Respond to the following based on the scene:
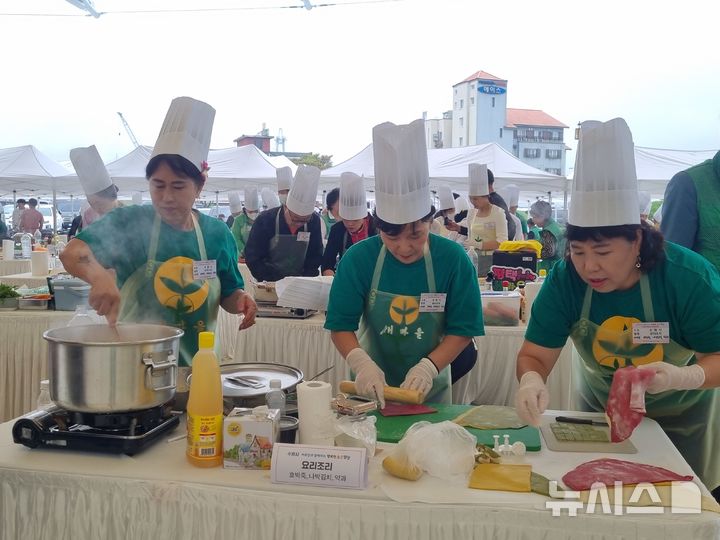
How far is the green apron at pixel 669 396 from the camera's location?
1.84 metres

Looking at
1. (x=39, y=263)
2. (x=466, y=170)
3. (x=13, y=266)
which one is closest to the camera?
(x=39, y=263)

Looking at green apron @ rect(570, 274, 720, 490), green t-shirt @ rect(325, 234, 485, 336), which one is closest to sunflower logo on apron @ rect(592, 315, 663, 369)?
green apron @ rect(570, 274, 720, 490)

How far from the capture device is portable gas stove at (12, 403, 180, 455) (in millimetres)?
1529

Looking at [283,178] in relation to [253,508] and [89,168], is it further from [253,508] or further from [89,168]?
[253,508]

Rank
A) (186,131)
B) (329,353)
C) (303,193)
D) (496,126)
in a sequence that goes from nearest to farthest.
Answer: (186,131)
(329,353)
(303,193)
(496,126)

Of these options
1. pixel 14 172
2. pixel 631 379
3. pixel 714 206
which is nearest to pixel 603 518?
pixel 631 379

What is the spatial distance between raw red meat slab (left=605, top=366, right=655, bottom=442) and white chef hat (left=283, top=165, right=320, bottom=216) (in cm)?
326

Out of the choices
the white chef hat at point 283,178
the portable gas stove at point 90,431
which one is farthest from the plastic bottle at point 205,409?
the white chef hat at point 283,178

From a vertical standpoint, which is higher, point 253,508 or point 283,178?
point 283,178

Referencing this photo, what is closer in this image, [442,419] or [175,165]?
[442,419]

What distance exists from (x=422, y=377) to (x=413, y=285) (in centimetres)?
38

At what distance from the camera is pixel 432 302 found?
228 centimetres

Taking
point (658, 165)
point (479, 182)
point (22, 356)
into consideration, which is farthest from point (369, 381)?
point (658, 165)

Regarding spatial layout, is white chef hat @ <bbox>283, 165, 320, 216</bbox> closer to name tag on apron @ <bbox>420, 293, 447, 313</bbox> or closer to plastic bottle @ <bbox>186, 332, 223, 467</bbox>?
name tag on apron @ <bbox>420, 293, 447, 313</bbox>
